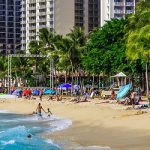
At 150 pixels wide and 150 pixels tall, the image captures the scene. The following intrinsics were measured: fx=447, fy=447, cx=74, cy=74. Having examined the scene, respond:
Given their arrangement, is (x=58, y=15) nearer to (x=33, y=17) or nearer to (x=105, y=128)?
(x=33, y=17)

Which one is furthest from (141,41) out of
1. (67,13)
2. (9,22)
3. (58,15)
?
(9,22)

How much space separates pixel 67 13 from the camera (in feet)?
389

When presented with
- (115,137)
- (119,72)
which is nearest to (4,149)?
(115,137)

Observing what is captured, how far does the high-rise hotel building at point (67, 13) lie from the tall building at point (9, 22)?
50.5 ft

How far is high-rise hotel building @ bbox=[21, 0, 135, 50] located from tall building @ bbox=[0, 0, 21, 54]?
1539 centimetres

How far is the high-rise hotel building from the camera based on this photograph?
11275 centimetres

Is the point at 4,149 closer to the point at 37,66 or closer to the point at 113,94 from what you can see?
the point at 113,94

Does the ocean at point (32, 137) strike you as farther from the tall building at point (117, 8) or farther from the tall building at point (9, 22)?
the tall building at point (9, 22)

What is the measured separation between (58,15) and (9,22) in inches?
1398

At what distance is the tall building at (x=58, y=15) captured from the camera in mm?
118175

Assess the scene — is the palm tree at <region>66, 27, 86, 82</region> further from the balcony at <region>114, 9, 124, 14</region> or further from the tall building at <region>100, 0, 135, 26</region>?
the balcony at <region>114, 9, 124, 14</region>

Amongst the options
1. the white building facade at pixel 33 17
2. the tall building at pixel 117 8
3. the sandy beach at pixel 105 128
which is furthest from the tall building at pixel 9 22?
the sandy beach at pixel 105 128

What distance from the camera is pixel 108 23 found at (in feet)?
185

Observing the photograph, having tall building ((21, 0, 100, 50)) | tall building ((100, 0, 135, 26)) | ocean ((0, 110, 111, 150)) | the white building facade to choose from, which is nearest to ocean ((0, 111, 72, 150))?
ocean ((0, 110, 111, 150))
